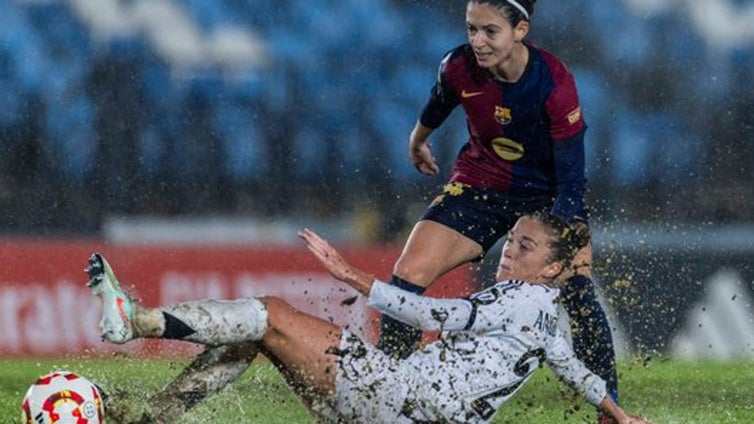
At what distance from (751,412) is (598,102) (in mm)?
6860

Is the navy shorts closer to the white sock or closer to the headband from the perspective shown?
the headband

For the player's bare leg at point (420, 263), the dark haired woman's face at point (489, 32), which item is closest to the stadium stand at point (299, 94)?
the player's bare leg at point (420, 263)

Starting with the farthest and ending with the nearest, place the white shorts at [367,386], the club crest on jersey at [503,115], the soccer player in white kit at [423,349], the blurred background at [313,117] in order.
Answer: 1. the blurred background at [313,117]
2. the club crest on jersey at [503,115]
3. the white shorts at [367,386]
4. the soccer player in white kit at [423,349]

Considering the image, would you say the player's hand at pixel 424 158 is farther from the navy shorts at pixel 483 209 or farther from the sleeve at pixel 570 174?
the sleeve at pixel 570 174

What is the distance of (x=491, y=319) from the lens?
5.98 m

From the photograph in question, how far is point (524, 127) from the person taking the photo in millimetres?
7539

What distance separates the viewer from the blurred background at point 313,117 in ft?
46.0

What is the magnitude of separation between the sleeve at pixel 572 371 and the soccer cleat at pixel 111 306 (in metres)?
1.60

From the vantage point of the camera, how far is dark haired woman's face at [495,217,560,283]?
618 centimetres

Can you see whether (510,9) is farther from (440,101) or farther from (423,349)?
(423,349)

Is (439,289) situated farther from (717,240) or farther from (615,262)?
(717,240)

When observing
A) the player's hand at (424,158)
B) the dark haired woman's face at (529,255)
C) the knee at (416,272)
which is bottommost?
the knee at (416,272)

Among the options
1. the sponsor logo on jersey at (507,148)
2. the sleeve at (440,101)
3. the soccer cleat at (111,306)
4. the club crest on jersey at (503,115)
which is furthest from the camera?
the sleeve at (440,101)

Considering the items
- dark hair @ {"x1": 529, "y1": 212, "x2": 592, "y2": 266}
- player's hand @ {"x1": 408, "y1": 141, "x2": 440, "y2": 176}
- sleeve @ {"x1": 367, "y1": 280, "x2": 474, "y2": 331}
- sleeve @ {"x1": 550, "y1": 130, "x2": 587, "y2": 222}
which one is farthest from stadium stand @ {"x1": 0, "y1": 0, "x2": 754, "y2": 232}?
sleeve @ {"x1": 367, "y1": 280, "x2": 474, "y2": 331}
